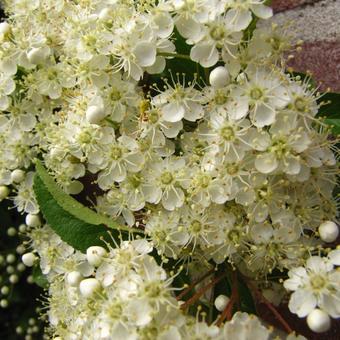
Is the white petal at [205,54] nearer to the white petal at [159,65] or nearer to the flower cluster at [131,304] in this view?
the white petal at [159,65]

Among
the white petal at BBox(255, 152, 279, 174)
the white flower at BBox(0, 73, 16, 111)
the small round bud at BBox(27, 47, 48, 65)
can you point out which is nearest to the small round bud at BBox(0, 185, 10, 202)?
the white flower at BBox(0, 73, 16, 111)

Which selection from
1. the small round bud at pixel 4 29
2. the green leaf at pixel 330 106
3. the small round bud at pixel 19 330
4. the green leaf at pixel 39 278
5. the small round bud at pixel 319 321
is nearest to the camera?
the small round bud at pixel 319 321

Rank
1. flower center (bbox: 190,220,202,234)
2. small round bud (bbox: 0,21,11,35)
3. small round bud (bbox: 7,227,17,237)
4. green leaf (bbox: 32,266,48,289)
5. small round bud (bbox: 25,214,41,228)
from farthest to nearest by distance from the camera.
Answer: small round bud (bbox: 7,227,17,237) → green leaf (bbox: 32,266,48,289) → small round bud (bbox: 25,214,41,228) → small round bud (bbox: 0,21,11,35) → flower center (bbox: 190,220,202,234)

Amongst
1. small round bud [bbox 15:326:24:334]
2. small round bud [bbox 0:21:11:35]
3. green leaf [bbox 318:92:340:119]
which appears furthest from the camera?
small round bud [bbox 15:326:24:334]

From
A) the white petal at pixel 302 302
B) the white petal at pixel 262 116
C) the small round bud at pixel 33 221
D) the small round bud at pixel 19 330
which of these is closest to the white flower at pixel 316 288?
the white petal at pixel 302 302

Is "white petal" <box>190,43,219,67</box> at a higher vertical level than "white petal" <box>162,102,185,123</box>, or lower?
higher

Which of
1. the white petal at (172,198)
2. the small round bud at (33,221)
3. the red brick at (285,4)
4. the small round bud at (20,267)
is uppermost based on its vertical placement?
the red brick at (285,4)

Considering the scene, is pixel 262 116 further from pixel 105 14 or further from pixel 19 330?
pixel 19 330

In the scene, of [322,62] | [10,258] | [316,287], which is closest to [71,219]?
[316,287]

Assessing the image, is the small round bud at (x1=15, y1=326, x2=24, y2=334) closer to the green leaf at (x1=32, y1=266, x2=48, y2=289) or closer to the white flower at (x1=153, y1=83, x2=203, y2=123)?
the green leaf at (x1=32, y1=266, x2=48, y2=289)
